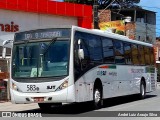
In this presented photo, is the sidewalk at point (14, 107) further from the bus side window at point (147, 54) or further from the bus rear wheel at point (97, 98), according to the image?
the bus side window at point (147, 54)

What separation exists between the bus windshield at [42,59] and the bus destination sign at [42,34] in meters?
0.20

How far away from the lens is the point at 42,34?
15.3 metres

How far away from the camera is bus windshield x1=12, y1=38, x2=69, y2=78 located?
1457 centimetres

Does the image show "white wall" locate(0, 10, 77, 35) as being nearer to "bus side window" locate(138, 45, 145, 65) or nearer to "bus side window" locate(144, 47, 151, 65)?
"bus side window" locate(144, 47, 151, 65)

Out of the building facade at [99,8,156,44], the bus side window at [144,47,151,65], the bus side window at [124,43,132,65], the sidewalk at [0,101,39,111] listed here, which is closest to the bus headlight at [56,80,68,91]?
the sidewalk at [0,101,39,111]

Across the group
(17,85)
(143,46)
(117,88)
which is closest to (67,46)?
(17,85)

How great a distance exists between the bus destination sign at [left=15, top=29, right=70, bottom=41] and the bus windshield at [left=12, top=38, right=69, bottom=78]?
202 mm

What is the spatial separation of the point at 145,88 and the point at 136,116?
9.44m

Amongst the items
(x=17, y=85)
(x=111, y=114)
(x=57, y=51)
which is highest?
(x=57, y=51)

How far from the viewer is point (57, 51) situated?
579 inches

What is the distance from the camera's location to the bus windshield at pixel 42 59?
1457cm

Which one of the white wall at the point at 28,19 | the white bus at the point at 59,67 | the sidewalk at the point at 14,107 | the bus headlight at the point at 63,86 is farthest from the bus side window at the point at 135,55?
the bus headlight at the point at 63,86

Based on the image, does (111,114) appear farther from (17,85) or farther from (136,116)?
(17,85)

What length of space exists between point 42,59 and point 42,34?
3.42ft
